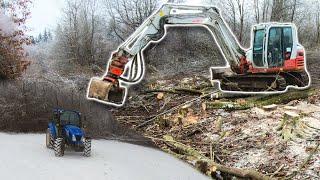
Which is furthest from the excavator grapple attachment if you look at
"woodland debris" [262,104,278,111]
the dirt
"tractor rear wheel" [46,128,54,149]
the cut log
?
"woodland debris" [262,104,278,111]

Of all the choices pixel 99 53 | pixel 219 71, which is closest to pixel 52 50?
pixel 99 53

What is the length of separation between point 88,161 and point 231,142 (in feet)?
10.8

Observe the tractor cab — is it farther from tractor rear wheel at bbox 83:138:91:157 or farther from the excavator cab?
the excavator cab

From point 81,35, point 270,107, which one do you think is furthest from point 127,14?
point 270,107

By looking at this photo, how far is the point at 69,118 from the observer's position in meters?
10.7

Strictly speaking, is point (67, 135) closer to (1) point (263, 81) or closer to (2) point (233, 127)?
(2) point (233, 127)

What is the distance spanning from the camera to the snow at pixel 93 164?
28.0 ft

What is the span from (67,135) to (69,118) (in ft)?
1.88

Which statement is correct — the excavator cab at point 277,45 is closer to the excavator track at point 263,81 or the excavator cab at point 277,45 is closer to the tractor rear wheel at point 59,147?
the excavator track at point 263,81

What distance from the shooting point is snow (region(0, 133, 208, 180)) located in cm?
855

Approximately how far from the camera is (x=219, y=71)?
556 inches

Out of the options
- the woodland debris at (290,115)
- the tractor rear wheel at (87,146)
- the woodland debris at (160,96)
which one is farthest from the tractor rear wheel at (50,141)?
the woodland debris at (160,96)

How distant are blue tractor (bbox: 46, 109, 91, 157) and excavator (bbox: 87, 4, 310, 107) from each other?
1914 millimetres

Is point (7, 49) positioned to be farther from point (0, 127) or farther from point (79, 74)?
point (0, 127)
